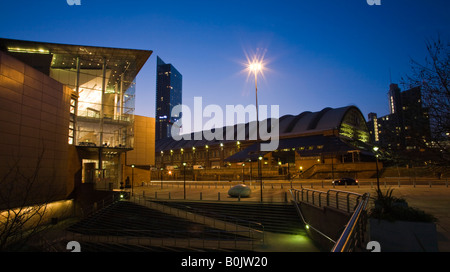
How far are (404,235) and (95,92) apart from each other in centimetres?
4672

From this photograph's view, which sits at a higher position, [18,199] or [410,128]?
[410,128]

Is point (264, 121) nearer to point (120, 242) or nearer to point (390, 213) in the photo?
point (120, 242)

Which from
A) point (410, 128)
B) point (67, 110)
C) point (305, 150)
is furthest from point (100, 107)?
point (305, 150)

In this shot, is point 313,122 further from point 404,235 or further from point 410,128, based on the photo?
point 404,235

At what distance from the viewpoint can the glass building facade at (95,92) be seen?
129 ft

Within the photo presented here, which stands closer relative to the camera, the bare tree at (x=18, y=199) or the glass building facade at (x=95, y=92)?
the bare tree at (x=18, y=199)

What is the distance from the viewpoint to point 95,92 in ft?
148

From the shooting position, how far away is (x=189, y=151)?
101062 mm

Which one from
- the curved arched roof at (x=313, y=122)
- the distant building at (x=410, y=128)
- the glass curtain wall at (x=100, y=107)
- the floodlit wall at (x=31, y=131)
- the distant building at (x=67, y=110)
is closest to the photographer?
the distant building at (x=410, y=128)

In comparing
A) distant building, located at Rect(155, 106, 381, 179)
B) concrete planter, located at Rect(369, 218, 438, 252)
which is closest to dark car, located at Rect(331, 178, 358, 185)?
distant building, located at Rect(155, 106, 381, 179)

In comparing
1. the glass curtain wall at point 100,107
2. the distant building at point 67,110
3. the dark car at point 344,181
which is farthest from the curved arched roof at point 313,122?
the glass curtain wall at point 100,107

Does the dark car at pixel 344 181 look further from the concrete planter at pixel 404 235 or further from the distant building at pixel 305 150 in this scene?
the concrete planter at pixel 404 235

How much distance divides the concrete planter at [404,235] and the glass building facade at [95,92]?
1483 inches
